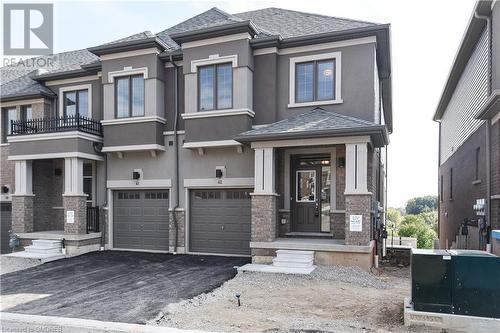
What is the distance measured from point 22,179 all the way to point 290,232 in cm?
968

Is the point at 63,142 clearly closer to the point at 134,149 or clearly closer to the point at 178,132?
the point at 134,149

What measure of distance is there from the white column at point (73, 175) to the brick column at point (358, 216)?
8.81 meters

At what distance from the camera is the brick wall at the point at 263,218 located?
10109 millimetres

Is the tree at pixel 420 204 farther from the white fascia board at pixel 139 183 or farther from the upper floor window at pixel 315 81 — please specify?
the white fascia board at pixel 139 183

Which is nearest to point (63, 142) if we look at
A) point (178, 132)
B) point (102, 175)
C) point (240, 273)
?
point (102, 175)

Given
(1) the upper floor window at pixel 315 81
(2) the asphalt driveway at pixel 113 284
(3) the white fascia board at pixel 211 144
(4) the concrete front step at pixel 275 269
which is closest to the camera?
(2) the asphalt driveway at pixel 113 284

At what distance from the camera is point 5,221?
14.8m

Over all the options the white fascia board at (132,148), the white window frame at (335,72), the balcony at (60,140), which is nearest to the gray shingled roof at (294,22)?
the white window frame at (335,72)

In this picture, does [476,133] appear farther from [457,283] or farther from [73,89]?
[73,89]

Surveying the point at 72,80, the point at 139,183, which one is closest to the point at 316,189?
the point at 139,183

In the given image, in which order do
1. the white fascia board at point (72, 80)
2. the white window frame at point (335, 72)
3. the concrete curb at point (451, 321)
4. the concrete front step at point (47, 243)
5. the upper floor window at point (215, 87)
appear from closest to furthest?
the concrete curb at point (451, 321), the white window frame at point (335, 72), the upper floor window at point (215, 87), the concrete front step at point (47, 243), the white fascia board at point (72, 80)

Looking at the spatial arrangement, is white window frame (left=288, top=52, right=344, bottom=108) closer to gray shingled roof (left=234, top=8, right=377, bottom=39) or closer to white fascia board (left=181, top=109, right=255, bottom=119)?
gray shingled roof (left=234, top=8, right=377, bottom=39)

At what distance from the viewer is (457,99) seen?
51.7 feet

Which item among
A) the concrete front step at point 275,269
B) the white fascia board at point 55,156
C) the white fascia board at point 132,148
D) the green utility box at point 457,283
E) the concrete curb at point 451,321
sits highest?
the white fascia board at point 132,148
